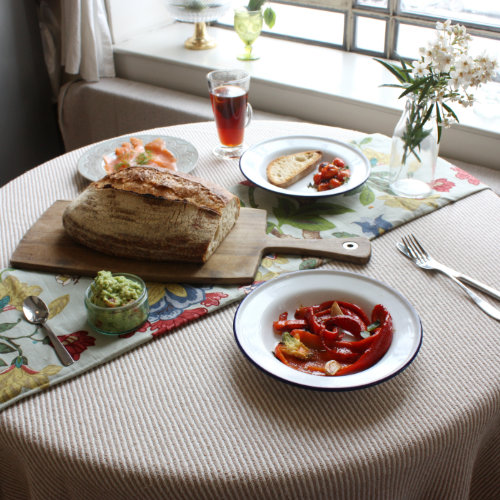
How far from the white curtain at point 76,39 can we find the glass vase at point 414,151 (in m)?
1.74

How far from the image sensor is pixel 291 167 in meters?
1.44

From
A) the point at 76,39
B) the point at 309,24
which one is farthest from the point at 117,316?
the point at 309,24

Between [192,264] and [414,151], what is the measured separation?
2.03 feet

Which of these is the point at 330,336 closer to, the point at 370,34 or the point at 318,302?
the point at 318,302

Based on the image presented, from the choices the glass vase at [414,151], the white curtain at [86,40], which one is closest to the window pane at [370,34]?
the white curtain at [86,40]

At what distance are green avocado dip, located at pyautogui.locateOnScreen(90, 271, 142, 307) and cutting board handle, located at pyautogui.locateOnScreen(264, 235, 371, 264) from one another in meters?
0.31

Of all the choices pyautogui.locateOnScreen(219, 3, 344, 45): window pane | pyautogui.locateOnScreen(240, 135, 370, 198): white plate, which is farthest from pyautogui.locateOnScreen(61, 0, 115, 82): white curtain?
pyautogui.locateOnScreen(240, 135, 370, 198): white plate

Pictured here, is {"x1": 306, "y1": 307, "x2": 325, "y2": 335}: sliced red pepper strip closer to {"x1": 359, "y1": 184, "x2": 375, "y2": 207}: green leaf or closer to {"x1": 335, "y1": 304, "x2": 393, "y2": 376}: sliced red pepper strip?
{"x1": 335, "y1": 304, "x2": 393, "y2": 376}: sliced red pepper strip

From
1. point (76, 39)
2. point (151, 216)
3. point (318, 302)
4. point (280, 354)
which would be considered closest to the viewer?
point (280, 354)

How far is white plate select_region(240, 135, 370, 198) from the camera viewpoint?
1.37m

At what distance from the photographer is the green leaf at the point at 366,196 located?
4.43ft

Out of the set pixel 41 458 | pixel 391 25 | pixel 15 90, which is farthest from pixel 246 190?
pixel 15 90

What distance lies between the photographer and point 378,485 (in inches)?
31.0

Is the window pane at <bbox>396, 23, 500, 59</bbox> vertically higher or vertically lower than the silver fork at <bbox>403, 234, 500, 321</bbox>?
higher
